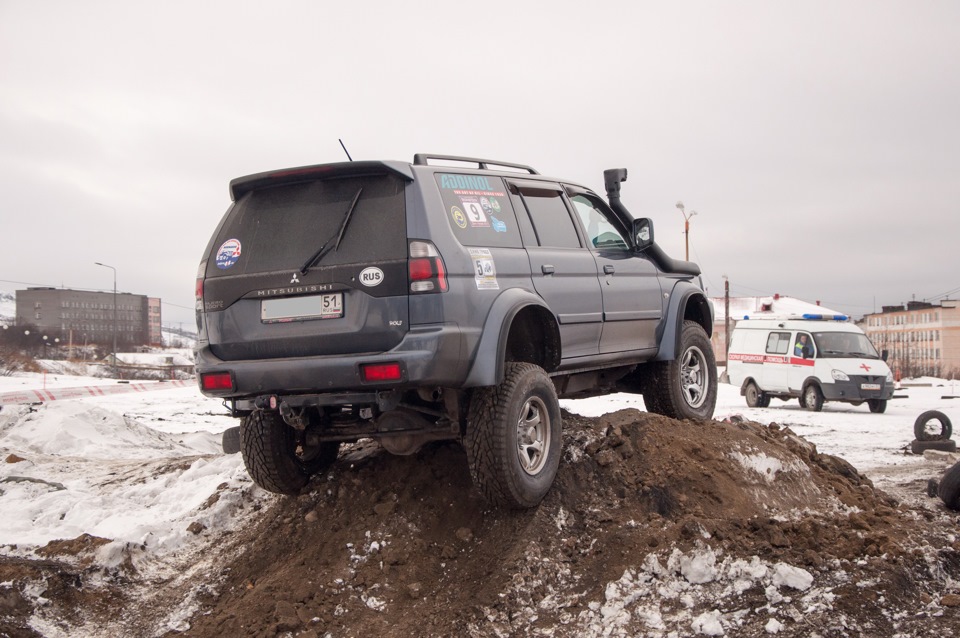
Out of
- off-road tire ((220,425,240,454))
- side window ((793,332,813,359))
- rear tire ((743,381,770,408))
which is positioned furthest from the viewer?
rear tire ((743,381,770,408))

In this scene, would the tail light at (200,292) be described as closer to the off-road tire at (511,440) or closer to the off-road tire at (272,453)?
the off-road tire at (272,453)

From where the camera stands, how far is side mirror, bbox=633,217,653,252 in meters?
6.96

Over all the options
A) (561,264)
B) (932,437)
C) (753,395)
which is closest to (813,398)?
(753,395)

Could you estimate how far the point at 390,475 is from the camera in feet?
19.4

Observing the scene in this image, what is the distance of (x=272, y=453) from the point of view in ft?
18.8

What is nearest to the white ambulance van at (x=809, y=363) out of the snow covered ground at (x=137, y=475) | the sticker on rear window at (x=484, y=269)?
the snow covered ground at (x=137, y=475)

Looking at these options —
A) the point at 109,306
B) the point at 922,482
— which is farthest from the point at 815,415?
the point at 109,306

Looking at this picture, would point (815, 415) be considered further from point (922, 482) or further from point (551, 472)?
point (551, 472)

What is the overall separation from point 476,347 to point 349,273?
0.80m

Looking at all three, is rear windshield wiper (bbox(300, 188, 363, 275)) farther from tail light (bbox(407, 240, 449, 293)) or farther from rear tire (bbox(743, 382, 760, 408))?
rear tire (bbox(743, 382, 760, 408))

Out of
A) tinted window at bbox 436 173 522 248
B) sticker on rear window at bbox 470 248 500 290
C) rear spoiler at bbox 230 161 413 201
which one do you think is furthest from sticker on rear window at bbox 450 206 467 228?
rear spoiler at bbox 230 161 413 201

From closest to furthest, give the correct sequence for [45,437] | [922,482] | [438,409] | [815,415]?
1. [438,409]
2. [922,482]
3. [45,437]
4. [815,415]

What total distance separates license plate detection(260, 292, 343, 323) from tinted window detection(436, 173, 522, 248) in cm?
79

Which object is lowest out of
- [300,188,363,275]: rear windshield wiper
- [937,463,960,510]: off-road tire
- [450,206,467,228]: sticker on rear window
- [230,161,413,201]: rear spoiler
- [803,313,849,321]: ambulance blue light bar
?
[937,463,960,510]: off-road tire
